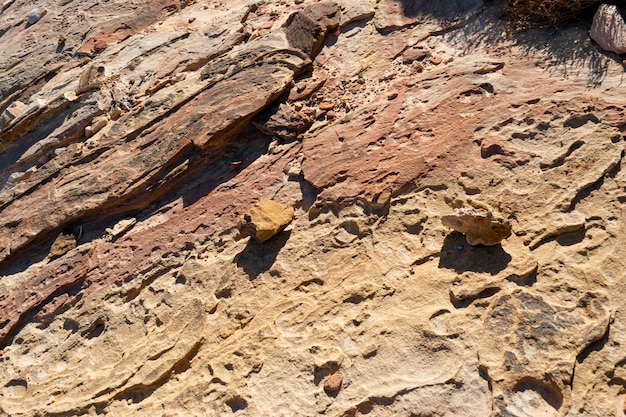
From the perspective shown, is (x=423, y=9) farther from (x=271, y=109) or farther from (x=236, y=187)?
(x=236, y=187)

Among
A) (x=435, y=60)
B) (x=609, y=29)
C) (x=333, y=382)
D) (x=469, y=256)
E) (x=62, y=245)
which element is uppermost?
(x=609, y=29)

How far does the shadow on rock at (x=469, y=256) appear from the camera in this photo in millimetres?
3373

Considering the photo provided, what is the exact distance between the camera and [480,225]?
3.34 metres

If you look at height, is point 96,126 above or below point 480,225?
above

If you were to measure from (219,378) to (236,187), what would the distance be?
1696mm

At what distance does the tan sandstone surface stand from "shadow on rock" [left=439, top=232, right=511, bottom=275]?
0.05 ft

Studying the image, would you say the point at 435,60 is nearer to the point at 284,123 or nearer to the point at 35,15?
the point at 284,123

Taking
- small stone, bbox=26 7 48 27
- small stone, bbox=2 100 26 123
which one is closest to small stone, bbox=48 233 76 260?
small stone, bbox=2 100 26 123

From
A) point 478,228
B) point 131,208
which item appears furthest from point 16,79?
point 478,228

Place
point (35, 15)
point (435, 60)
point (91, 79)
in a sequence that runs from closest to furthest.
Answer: point (435, 60), point (91, 79), point (35, 15)

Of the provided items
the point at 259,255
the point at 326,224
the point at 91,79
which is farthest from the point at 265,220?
the point at 91,79

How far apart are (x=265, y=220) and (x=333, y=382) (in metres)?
1.36

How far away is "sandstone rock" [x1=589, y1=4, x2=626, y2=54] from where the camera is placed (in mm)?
4043

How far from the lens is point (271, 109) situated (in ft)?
16.4
